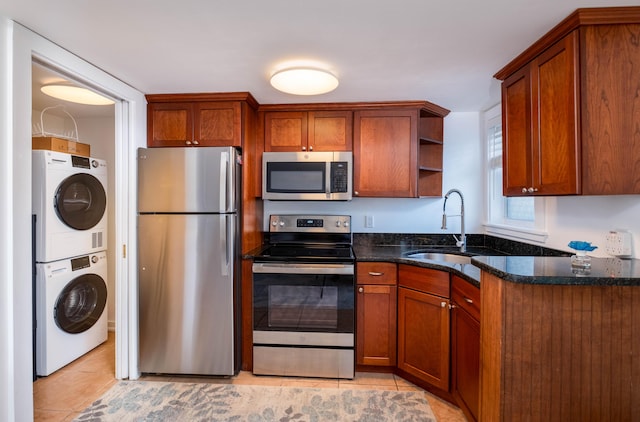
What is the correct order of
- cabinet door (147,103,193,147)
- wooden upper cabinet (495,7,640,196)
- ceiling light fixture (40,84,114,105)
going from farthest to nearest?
cabinet door (147,103,193,147), ceiling light fixture (40,84,114,105), wooden upper cabinet (495,7,640,196)

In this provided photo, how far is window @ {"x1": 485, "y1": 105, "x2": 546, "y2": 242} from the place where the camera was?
2.39 metres

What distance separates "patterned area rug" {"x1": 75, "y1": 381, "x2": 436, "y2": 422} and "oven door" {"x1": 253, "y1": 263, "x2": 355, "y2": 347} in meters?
0.34

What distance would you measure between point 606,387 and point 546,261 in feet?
1.69

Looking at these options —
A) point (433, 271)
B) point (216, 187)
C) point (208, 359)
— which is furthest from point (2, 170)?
point (433, 271)

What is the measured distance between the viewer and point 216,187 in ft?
7.45

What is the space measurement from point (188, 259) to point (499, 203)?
255 cm

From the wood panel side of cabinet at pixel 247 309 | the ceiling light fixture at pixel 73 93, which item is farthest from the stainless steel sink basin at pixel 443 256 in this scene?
the ceiling light fixture at pixel 73 93

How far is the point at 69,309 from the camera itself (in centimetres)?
254

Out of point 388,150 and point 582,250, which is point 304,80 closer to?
point 388,150

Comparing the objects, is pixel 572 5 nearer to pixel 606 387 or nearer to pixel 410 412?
pixel 606 387

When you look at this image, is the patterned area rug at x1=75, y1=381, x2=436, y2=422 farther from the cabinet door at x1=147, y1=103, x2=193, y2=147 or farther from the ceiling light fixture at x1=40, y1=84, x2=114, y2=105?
the ceiling light fixture at x1=40, y1=84, x2=114, y2=105

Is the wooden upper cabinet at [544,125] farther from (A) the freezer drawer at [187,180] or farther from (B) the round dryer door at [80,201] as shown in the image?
(B) the round dryer door at [80,201]

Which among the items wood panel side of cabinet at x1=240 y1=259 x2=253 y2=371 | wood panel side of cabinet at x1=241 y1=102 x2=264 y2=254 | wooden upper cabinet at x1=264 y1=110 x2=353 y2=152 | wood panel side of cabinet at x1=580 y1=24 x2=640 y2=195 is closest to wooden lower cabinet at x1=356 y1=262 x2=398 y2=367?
wood panel side of cabinet at x1=240 y1=259 x2=253 y2=371

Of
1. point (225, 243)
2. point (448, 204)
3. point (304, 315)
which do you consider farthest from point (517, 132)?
point (225, 243)
